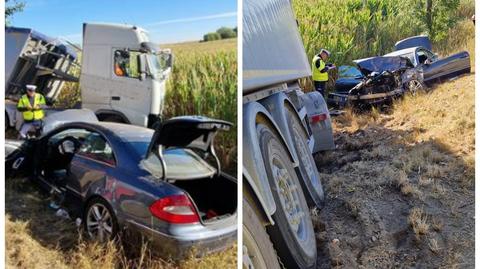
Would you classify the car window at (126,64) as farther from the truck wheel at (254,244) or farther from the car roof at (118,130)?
the truck wheel at (254,244)

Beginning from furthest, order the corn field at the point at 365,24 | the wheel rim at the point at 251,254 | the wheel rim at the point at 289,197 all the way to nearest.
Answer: the corn field at the point at 365,24 → the wheel rim at the point at 289,197 → the wheel rim at the point at 251,254

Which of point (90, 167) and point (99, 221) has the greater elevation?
point (90, 167)

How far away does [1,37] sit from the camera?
1986mm

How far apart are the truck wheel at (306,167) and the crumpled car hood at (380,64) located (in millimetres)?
463

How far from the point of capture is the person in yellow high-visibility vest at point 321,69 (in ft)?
9.48

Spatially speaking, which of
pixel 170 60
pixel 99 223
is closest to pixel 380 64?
pixel 170 60

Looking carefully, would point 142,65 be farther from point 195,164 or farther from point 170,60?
point 195,164

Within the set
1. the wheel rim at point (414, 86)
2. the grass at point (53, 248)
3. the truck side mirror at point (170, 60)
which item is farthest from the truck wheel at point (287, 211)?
the wheel rim at point (414, 86)

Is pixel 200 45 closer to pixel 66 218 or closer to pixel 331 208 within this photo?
pixel 66 218

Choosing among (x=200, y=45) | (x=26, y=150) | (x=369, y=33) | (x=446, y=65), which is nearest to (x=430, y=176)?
(x=446, y=65)

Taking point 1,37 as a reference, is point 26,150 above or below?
below

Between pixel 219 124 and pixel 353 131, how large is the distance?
1021 mm

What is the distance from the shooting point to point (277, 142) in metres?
2.38

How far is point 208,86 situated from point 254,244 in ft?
2.15
